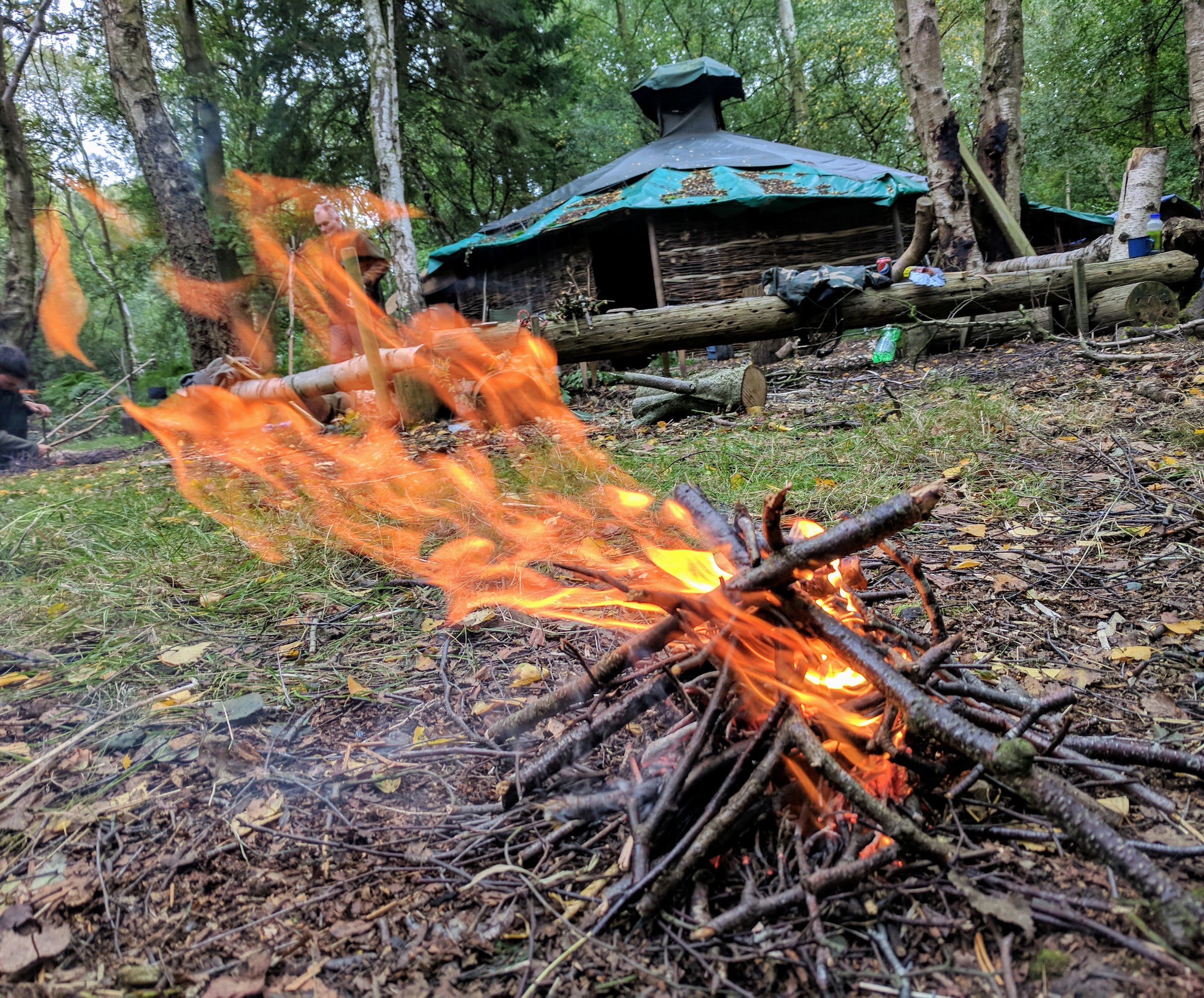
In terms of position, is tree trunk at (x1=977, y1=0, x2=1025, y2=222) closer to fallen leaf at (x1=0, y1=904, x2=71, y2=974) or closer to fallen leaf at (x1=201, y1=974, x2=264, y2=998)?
fallen leaf at (x1=201, y1=974, x2=264, y2=998)

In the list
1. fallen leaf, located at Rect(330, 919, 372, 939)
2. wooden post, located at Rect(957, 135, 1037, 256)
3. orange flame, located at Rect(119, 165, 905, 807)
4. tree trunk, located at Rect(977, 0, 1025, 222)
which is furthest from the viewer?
tree trunk, located at Rect(977, 0, 1025, 222)

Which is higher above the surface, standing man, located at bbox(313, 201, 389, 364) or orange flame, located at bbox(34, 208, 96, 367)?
orange flame, located at bbox(34, 208, 96, 367)

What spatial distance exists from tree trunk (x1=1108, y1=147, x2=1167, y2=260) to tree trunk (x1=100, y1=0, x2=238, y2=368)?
12.9 metres

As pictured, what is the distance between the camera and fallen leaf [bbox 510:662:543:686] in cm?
252

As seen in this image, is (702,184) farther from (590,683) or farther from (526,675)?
(590,683)

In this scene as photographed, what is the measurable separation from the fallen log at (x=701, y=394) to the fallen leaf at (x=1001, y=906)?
17.8ft

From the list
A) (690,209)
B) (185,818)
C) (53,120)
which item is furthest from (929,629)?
(53,120)

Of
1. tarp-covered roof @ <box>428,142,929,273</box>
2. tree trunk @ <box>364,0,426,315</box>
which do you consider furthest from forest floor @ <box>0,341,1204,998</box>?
tarp-covered roof @ <box>428,142,929,273</box>

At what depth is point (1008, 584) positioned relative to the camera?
282 centimetres

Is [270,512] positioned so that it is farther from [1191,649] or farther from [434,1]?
[434,1]

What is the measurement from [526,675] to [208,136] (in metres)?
16.5

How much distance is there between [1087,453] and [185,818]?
15.9ft

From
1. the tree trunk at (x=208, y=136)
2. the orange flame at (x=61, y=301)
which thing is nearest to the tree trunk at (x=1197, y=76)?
the tree trunk at (x=208, y=136)

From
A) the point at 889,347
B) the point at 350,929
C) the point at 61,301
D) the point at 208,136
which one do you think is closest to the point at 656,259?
the point at 889,347
